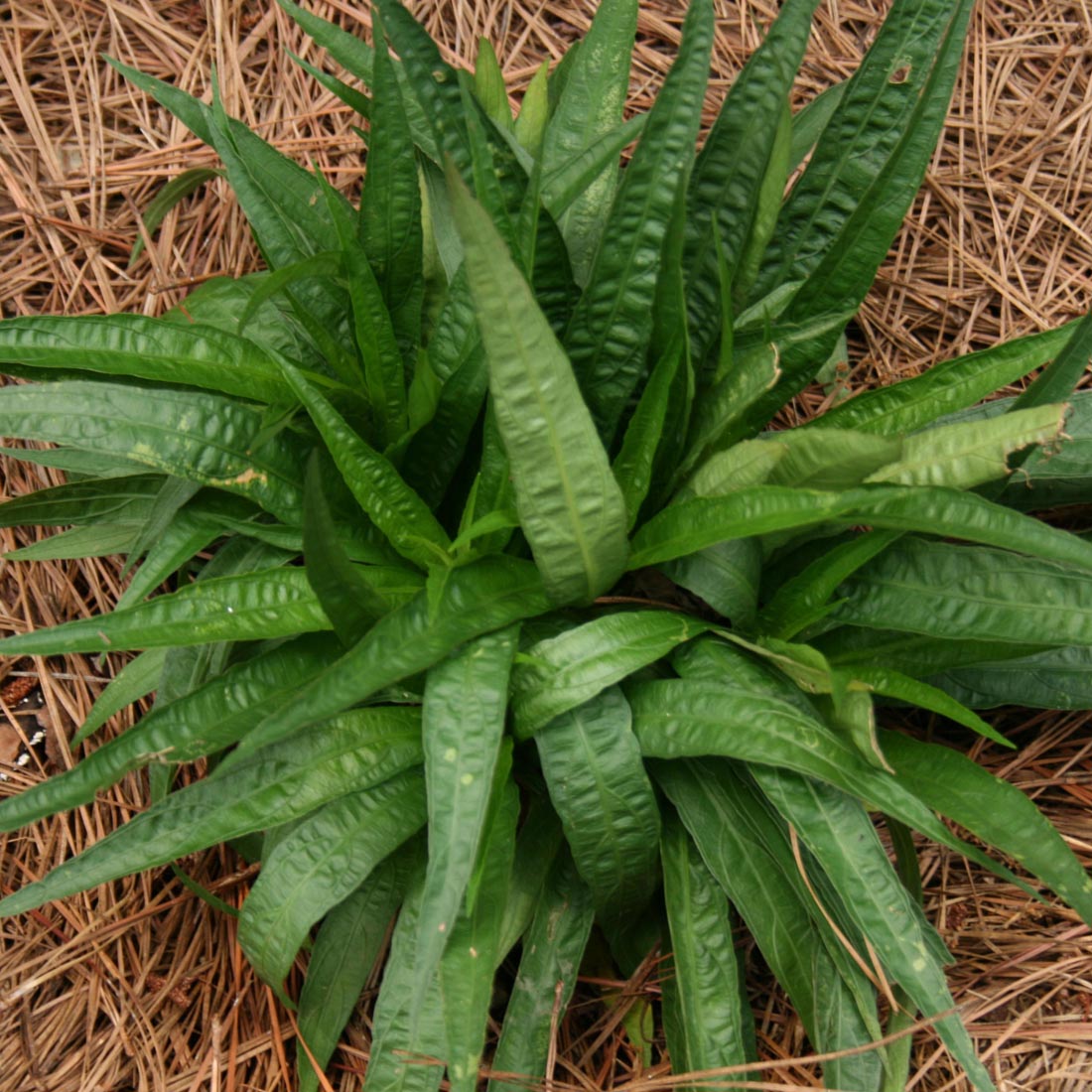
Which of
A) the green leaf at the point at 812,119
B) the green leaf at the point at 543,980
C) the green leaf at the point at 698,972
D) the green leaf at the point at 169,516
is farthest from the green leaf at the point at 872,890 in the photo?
the green leaf at the point at 812,119

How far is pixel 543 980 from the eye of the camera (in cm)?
89

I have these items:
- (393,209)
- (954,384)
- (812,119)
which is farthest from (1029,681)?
(393,209)

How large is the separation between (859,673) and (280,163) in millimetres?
714

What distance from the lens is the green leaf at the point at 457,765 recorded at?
0.66 metres

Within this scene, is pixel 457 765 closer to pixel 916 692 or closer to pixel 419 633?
pixel 419 633

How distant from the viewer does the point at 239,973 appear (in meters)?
1.00

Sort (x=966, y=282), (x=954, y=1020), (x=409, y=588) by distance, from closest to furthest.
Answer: (x=954, y=1020) → (x=409, y=588) → (x=966, y=282)

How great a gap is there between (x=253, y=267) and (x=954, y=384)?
Result: 0.81 metres

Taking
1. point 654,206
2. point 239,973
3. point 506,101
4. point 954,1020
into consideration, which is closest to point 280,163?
point 506,101

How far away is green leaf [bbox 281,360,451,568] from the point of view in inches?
30.2

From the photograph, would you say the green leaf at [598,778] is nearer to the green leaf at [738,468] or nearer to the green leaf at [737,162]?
the green leaf at [738,468]

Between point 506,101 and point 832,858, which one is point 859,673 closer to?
point 832,858

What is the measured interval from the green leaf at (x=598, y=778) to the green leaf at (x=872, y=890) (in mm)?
105

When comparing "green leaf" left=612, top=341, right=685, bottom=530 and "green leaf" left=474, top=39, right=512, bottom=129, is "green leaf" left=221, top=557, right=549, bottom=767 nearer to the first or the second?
"green leaf" left=612, top=341, right=685, bottom=530
